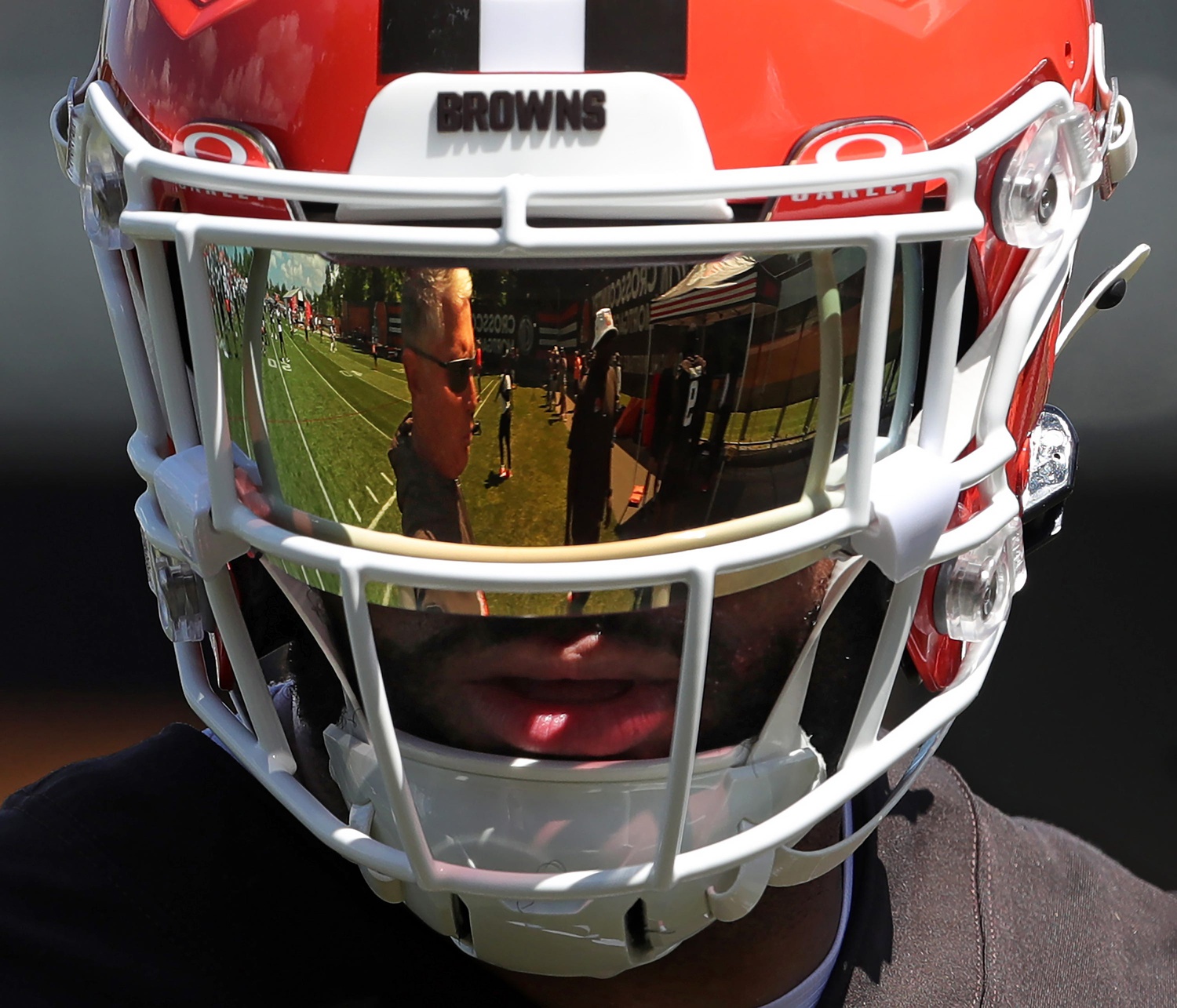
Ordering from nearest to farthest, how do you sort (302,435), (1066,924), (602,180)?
(602,180), (302,435), (1066,924)

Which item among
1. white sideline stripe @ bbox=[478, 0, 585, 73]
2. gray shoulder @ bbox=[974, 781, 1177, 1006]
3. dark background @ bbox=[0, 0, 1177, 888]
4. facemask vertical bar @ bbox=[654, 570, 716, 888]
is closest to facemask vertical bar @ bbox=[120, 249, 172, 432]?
white sideline stripe @ bbox=[478, 0, 585, 73]

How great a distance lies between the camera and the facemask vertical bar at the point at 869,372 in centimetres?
75

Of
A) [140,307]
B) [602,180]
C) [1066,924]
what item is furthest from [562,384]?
[1066,924]

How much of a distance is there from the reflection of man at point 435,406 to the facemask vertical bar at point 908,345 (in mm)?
288

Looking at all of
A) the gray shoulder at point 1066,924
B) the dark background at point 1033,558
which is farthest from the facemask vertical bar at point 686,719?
the dark background at point 1033,558

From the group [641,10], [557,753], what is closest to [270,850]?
[557,753]

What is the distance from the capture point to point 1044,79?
862 millimetres

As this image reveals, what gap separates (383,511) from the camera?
808 mm

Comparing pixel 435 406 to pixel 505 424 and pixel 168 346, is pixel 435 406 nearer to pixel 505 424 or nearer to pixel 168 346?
pixel 505 424

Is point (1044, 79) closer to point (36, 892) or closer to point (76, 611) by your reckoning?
point (36, 892)

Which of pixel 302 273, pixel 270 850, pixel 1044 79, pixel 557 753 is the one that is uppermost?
pixel 1044 79

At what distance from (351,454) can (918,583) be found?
0.40 metres

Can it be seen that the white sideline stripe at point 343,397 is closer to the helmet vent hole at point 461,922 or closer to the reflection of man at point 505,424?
the reflection of man at point 505,424

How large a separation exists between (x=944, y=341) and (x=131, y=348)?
1.98 ft
